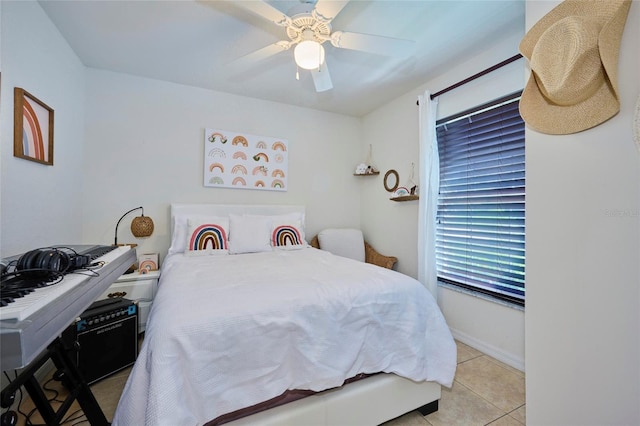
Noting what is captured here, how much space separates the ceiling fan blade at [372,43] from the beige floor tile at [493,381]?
7.59 feet

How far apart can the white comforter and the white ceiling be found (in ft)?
5.89

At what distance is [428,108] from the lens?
8.71 feet

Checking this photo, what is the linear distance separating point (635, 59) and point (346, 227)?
311cm

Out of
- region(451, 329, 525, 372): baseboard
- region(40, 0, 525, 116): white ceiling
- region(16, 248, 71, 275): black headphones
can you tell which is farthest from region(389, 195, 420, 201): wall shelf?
region(16, 248, 71, 275): black headphones

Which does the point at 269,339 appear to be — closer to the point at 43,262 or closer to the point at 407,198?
the point at 43,262

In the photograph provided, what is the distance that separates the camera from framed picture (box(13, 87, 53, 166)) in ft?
5.30

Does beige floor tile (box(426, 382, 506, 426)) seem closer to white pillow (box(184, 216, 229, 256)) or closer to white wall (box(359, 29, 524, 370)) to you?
white wall (box(359, 29, 524, 370))

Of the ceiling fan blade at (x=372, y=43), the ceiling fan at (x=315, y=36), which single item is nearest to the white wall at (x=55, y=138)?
the ceiling fan at (x=315, y=36)


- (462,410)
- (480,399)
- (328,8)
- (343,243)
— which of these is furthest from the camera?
(343,243)

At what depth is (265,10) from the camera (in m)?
1.50

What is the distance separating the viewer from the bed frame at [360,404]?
1.17 metres

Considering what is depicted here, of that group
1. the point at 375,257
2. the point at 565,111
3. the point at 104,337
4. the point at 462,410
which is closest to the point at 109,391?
the point at 104,337

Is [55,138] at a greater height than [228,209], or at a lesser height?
greater

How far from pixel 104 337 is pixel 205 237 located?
104cm
